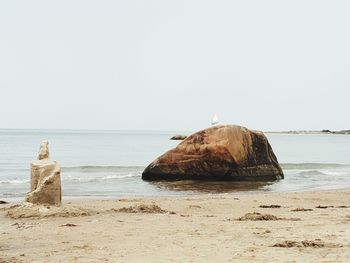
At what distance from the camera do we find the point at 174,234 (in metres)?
8.46

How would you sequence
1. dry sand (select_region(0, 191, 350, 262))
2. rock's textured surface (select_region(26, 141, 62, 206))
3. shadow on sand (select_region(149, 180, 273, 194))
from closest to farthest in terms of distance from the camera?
dry sand (select_region(0, 191, 350, 262)) → rock's textured surface (select_region(26, 141, 62, 206)) → shadow on sand (select_region(149, 180, 273, 194))

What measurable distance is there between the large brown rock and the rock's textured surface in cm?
1121

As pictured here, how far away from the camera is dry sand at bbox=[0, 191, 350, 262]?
676 cm

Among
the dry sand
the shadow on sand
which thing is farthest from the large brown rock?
the dry sand

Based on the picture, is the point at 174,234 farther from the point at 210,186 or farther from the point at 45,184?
the point at 210,186

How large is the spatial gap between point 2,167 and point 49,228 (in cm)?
2406

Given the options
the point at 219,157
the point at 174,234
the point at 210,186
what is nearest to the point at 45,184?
the point at 174,234

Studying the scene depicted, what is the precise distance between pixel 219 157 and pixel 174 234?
13503 mm

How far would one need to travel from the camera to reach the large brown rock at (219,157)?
21.9 metres

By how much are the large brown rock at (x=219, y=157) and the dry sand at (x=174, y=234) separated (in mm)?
8629

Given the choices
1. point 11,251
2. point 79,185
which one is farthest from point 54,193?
point 79,185

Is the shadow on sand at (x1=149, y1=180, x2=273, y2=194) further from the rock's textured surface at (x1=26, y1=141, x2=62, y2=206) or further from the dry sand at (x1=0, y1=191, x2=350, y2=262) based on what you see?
the rock's textured surface at (x1=26, y1=141, x2=62, y2=206)

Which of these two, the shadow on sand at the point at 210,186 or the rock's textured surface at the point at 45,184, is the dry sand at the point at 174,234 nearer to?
the rock's textured surface at the point at 45,184

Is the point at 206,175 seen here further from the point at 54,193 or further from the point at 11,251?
the point at 11,251
